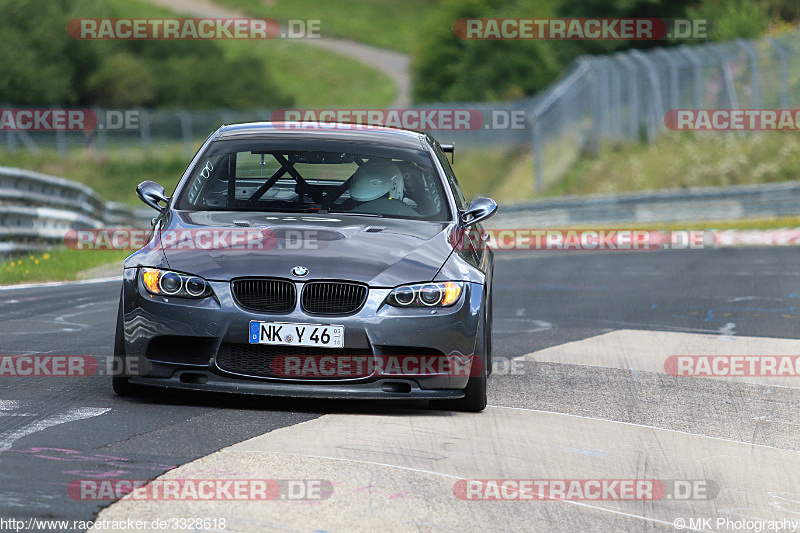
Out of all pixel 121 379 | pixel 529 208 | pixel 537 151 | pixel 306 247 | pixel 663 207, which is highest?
pixel 537 151

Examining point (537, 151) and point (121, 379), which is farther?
point (537, 151)

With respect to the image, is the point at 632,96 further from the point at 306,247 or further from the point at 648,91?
the point at 306,247

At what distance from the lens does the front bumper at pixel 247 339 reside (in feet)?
23.3

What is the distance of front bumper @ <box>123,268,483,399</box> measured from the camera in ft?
23.3

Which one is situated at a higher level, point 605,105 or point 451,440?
point 605,105

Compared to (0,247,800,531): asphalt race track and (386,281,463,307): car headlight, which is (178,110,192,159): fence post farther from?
(386,281,463,307): car headlight

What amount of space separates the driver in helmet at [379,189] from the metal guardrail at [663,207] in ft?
61.7

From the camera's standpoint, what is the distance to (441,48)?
8488 centimetres

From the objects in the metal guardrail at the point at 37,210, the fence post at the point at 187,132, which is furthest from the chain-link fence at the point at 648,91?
the metal guardrail at the point at 37,210

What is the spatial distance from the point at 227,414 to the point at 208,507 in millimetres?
1957

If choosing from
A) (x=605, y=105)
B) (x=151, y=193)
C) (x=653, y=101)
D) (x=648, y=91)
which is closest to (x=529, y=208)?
(x=653, y=101)

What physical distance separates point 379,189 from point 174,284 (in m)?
1.73

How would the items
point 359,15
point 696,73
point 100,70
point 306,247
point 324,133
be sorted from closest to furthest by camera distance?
A: 1. point 306,247
2. point 324,133
3. point 696,73
4. point 100,70
5. point 359,15

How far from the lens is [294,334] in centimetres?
705
